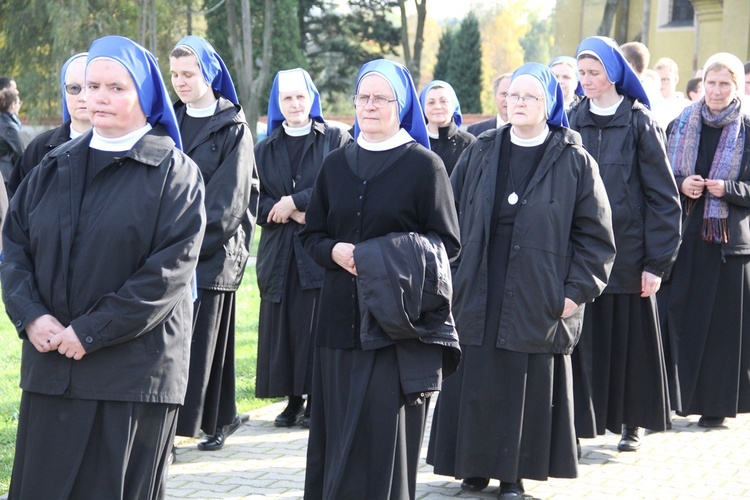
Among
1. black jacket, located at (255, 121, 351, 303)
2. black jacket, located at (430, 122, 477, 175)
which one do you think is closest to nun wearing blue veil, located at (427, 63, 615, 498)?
black jacket, located at (255, 121, 351, 303)

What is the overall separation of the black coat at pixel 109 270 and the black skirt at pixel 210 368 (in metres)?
2.36

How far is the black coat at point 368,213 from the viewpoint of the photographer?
17.1 ft

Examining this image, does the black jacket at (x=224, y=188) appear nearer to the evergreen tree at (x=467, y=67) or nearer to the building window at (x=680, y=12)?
the building window at (x=680, y=12)

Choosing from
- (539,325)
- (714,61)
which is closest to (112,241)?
(539,325)

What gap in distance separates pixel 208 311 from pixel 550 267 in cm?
207

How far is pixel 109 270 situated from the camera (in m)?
4.33

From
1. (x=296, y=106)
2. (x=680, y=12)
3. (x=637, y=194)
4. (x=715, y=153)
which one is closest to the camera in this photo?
(x=637, y=194)

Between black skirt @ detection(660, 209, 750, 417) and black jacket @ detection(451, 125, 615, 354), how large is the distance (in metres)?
2.36

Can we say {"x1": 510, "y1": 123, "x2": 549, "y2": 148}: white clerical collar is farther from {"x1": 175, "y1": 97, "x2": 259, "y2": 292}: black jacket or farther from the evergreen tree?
the evergreen tree

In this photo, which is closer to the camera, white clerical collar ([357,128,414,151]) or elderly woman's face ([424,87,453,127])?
white clerical collar ([357,128,414,151])

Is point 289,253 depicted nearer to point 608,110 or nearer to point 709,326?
point 608,110

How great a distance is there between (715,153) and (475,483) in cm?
329

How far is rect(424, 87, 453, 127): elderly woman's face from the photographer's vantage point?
363 inches

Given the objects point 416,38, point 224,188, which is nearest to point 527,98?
point 224,188
